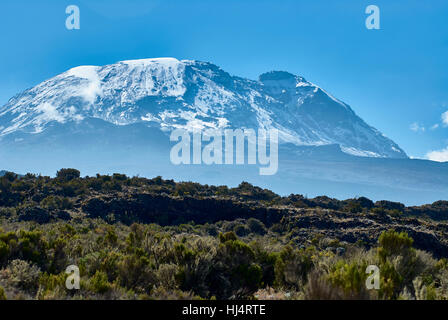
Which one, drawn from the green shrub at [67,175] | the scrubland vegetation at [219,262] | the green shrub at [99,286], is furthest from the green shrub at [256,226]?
the green shrub at [67,175]

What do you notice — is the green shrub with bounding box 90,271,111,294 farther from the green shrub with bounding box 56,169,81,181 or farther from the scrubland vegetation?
the green shrub with bounding box 56,169,81,181

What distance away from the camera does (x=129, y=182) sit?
134 feet

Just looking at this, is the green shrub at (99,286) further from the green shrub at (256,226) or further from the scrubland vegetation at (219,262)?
A: the green shrub at (256,226)

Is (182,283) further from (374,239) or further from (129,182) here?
(129,182)

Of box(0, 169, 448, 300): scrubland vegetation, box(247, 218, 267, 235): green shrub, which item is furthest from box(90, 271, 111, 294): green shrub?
box(247, 218, 267, 235): green shrub

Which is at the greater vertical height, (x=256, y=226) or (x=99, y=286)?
(x=99, y=286)

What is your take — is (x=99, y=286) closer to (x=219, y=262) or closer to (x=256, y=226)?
(x=219, y=262)

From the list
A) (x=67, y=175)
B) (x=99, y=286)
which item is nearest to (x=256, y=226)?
(x=99, y=286)

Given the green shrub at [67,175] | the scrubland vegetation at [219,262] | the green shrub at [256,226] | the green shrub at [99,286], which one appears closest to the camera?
the scrubland vegetation at [219,262]

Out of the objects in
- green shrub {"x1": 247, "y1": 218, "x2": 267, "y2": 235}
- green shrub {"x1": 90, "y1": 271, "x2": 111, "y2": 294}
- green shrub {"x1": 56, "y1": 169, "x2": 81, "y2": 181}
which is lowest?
green shrub {"x1": 247, "y1": 218, "x2": 267, "y2": 235}

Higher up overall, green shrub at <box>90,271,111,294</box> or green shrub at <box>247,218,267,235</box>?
green shrub at <box>90,271,111,294</box>

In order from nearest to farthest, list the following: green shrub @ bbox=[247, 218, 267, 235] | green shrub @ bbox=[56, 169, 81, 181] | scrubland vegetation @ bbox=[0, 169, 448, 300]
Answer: scrubland vegetation @ bbox=[0, 169, 448, 300], green shrub @ bbox=[247, 218, 267, 235], green shrub @ bbox=[56, 169, 81, 181]
